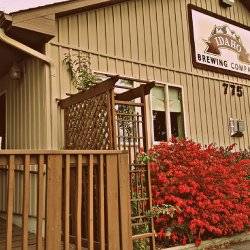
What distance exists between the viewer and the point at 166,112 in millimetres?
9500

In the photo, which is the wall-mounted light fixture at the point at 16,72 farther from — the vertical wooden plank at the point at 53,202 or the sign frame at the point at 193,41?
the vertical wooden plank at the point at 53,202

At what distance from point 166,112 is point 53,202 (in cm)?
622

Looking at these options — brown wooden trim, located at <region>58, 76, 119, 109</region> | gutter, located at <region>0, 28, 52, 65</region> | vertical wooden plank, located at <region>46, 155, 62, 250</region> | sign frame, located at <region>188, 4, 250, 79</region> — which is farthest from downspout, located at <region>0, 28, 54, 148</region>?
sign frame, located at <region>188, 4, 250, 79</region>

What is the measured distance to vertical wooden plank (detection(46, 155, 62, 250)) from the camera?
357cm

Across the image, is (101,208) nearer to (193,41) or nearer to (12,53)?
(12,53)

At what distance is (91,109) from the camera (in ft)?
20.1

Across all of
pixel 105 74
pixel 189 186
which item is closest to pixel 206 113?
pixel 105 74

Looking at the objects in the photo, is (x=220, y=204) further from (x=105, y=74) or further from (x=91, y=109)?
(x=105, y=74)

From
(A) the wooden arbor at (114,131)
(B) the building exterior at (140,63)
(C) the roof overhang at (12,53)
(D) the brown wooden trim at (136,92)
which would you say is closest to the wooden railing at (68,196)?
(A) the wooden arbor at (114,131)

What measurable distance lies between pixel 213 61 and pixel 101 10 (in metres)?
4.08

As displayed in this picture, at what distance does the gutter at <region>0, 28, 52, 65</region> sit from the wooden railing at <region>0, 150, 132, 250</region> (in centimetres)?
345

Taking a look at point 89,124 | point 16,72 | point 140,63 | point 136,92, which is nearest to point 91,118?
point 89,124

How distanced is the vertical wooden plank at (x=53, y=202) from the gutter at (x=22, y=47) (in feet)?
12.7

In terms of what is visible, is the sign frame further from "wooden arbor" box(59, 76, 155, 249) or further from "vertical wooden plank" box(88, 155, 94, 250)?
"vertical wooden plank" box(88, 155, 94, 250)
